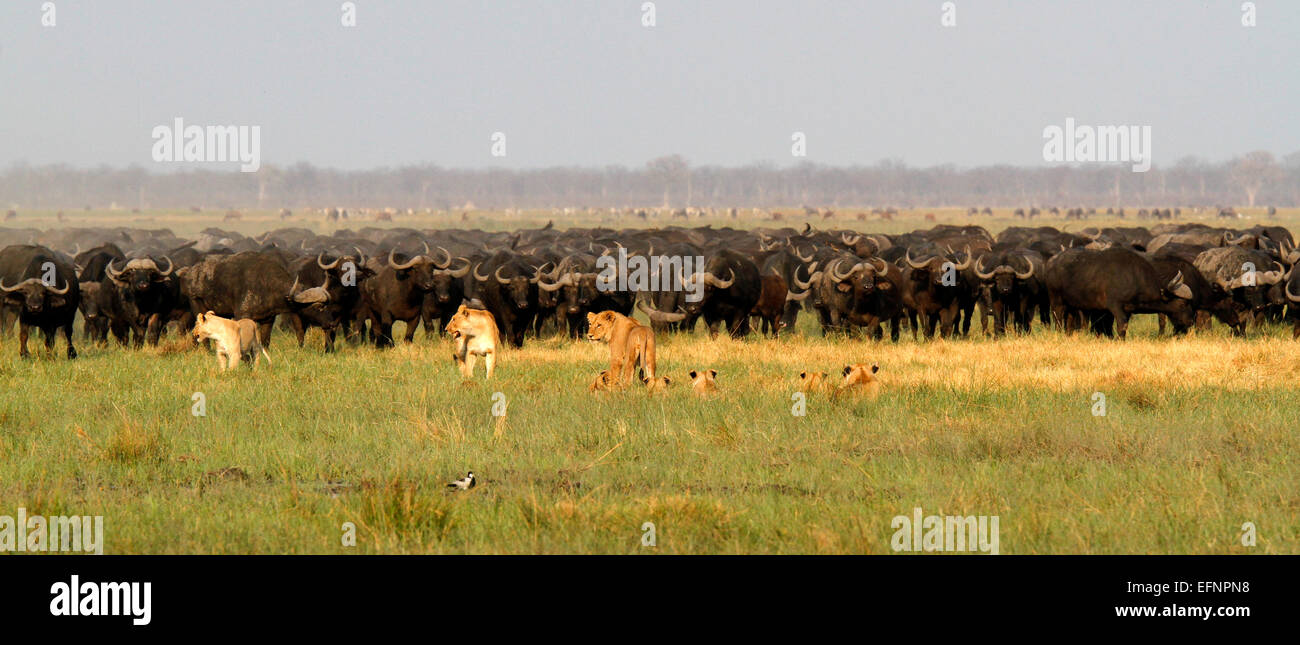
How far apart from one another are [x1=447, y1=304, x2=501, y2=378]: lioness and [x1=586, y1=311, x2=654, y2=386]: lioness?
144 centimetres

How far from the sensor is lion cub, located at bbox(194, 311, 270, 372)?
14.3 m

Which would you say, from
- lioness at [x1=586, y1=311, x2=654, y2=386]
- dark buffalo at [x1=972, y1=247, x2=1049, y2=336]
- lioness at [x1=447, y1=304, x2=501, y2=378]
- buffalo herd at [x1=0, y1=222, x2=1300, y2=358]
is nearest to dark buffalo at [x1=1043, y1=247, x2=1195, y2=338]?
buffalo herd at [x1=0, y1=222, x2=1300, y2=358]

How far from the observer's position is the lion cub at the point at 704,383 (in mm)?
12195

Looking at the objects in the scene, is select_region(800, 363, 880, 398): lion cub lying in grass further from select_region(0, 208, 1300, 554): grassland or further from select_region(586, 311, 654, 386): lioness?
select_region(586, 311, 654, 386): lioness

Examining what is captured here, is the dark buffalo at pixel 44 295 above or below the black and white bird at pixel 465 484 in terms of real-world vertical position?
above

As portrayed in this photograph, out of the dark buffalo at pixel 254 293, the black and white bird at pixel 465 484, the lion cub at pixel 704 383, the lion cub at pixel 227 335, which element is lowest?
the black and white bird at pixel 465 484

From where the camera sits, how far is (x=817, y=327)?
24.6 metres

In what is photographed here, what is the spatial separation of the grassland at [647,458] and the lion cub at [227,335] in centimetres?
44

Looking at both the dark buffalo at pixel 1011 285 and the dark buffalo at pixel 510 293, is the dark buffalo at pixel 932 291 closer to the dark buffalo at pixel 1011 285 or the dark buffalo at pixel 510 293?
the dark buffalo at pixel 1011 285

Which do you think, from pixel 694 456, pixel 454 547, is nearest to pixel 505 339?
pixel 694 456

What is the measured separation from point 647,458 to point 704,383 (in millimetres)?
3005

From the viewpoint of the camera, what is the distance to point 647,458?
30.9 ft

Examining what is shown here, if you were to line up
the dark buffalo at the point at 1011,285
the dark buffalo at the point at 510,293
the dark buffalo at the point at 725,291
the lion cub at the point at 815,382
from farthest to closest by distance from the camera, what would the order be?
the dark buffalo at the point at 1011,285
the dark buffalo at the point at 725,291
the dark buffalo at the point at 510,293
the lion cub at the point at 815,382

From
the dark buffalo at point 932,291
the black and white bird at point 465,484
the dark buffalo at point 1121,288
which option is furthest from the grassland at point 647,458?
the dark buffalo at point 932,291
